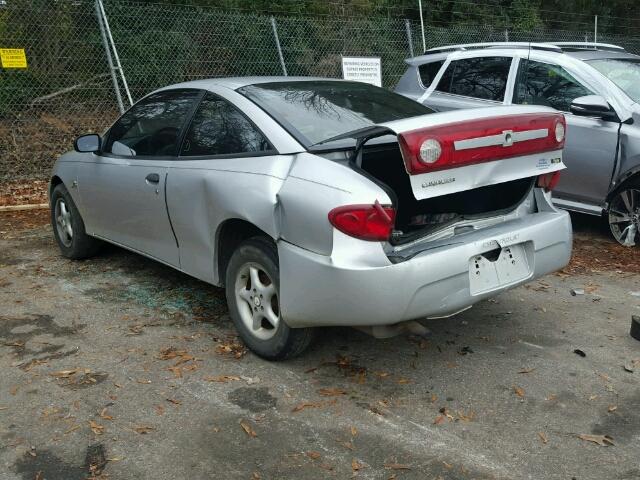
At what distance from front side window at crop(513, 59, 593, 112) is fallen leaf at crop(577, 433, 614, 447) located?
165 inches

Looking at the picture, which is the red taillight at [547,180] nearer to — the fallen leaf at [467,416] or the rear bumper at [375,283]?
the rear bumper at [375,283]

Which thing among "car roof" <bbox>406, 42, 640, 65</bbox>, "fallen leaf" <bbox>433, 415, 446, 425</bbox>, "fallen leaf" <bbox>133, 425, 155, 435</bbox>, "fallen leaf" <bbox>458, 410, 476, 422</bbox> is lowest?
"fallen leaf" <bbox>458, 410, 476, 422</bbox>

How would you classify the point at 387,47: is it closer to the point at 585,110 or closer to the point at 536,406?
the point at 585,110

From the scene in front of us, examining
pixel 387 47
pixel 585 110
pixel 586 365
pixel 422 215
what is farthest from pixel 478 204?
pixel 387 47

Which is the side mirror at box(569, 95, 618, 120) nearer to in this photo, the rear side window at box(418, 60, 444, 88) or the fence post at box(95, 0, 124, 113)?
the rear side window at box(418, 60, 444, 88)

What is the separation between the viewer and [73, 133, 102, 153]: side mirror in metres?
5.36

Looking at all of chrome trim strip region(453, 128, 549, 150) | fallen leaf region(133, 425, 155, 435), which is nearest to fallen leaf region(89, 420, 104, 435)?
fallen leaf region(133, 425, 155, 435)

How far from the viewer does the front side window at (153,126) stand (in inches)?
182

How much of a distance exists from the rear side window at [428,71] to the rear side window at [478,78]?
5.9 inches

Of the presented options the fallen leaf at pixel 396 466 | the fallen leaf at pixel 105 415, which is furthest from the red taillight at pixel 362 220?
the fallen leaf at pixel 105 415

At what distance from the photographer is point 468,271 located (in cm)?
347

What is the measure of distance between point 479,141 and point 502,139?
0.18 metres

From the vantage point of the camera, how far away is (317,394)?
3617 millimetres

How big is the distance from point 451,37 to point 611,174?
8453mm
